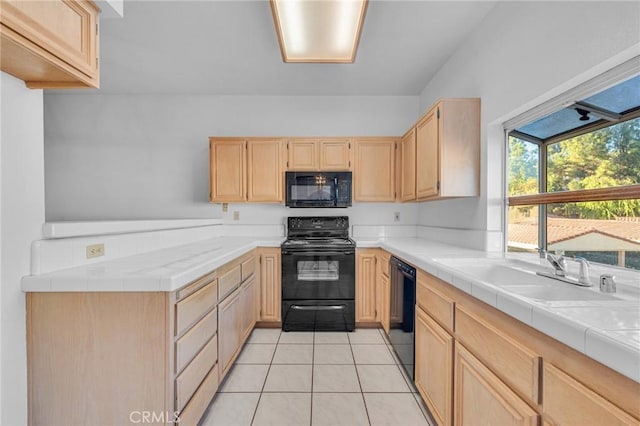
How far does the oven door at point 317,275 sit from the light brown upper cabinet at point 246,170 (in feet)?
2.37

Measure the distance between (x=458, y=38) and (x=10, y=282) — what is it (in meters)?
3.13

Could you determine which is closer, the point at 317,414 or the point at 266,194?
the point at 317,414

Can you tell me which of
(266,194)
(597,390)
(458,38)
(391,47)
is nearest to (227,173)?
(266,194)

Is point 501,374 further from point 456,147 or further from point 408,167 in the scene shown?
point 408,167

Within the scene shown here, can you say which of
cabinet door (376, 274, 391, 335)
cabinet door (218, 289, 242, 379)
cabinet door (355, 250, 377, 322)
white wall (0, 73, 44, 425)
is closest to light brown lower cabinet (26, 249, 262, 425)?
white wall (0, 73, 44, 425)

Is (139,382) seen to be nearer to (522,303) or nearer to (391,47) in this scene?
(522,303)

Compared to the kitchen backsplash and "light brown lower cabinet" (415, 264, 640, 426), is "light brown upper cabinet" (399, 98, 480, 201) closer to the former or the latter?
the kitchen backsplash

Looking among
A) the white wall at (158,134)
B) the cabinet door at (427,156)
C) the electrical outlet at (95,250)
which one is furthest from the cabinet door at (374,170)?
the electrical outlet at (95,250)

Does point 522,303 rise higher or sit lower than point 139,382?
higher

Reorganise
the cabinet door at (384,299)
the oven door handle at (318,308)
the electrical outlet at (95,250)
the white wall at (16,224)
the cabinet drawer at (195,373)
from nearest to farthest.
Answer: the white wall at (16,224) < the cabinet drawer at (195,373) < the electrical outlet at (95,250) < the cabinet door at (384,299) < the oven door handle at (318,308)

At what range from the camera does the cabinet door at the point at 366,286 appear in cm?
292

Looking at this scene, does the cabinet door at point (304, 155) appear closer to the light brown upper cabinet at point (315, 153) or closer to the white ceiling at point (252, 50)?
the light brown upper cabinet at point (315, 153)

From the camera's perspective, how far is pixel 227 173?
10.2ft

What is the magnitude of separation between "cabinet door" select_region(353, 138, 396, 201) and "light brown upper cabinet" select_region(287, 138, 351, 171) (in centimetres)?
13
